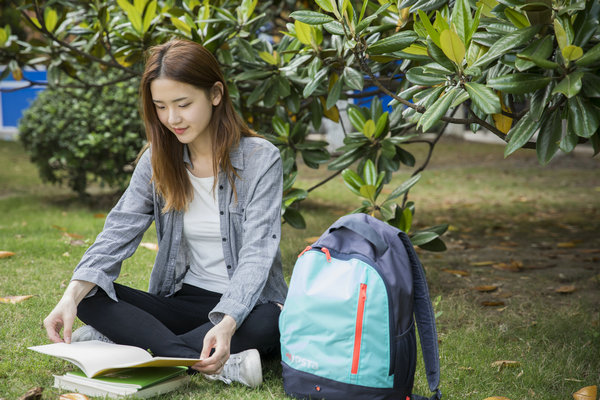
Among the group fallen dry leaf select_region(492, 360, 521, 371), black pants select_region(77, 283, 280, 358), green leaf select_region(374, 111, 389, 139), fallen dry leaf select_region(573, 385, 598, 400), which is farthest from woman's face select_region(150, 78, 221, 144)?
fallen dry leaf select_region(573, 385, 598, 400)

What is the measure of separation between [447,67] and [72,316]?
1524mm

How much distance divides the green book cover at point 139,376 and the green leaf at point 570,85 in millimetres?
1489

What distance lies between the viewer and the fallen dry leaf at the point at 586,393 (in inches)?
93.2

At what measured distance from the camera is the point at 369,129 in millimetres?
3422

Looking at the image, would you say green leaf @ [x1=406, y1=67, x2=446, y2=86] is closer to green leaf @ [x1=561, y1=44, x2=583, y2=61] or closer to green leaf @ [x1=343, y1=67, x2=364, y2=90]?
green leaf @ [x1=561, y1=44, x2=583, y2=61]

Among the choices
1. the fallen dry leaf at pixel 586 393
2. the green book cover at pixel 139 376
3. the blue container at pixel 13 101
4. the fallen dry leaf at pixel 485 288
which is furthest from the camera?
the blue container at pixel 13 101

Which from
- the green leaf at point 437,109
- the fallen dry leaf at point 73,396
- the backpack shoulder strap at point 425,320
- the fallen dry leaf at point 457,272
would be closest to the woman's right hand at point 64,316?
the fallen dry leaf at point 73,396

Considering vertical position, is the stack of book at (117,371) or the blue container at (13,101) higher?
the stack of book at (117,371)

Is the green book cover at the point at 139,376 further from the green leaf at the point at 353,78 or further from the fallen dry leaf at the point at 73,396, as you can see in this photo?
the green leaf at the point at 353,78

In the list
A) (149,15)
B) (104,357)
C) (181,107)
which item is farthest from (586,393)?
(149,15)

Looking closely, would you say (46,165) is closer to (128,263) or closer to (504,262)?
(128,263)

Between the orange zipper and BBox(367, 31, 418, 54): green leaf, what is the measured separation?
95 centimetres

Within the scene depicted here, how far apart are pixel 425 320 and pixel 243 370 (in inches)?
25.5

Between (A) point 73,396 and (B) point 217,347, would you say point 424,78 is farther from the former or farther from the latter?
(A) point 73,396
